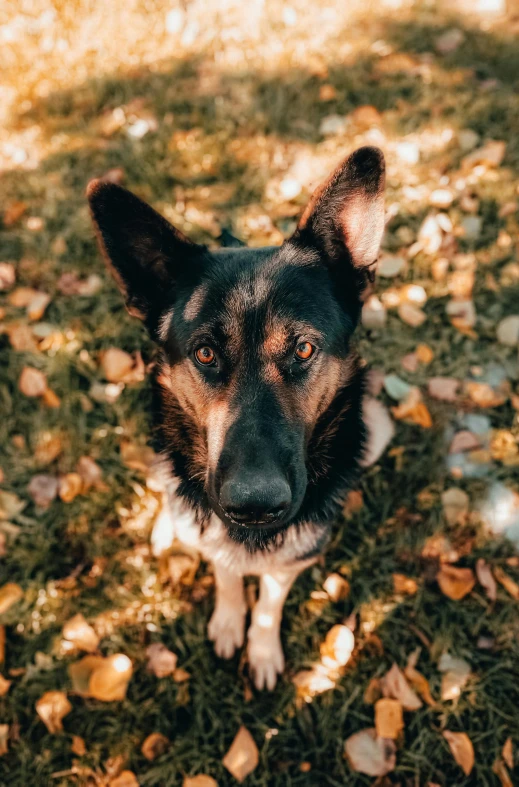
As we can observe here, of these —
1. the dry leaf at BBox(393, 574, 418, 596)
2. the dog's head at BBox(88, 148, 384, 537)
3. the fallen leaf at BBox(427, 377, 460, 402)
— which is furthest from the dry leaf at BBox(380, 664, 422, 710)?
the fallen leaf at BBox(427, 377, 460, 402)

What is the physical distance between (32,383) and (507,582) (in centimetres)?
Answer: 303

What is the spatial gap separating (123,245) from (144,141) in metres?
2.80

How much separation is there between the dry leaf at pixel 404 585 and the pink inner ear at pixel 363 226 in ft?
5.87

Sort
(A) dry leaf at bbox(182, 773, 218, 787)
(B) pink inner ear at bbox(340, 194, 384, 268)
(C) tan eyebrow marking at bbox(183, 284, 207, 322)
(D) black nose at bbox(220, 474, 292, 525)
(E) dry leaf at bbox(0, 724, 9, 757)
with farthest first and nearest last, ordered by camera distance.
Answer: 1. (E) dry leaf at bbox(0, 724, 9, 757)
2. (A) dry leaf at bbox(182, 773, 218, 787)
3. (C) tan eyebrow marking at bbox(183, 284, 207, 322)
4. (B) pink inner ear at bbox(340, 194, 384, 268)
5. (D) black nose at bbox(220, 474, 292, 525)

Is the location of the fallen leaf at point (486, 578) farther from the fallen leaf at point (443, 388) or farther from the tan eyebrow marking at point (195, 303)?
the tan eyebrow marking at point (195, 303)

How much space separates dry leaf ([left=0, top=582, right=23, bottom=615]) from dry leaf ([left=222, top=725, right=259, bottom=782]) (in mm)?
1363

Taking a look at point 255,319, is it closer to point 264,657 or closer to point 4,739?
point 264,657

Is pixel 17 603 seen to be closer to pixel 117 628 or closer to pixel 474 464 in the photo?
pixel 117 628

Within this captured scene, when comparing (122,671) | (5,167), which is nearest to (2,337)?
(5,167)

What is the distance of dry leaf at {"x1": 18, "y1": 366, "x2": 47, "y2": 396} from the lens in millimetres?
3699

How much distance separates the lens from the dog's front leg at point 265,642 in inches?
113

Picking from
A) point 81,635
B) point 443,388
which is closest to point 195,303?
point 81,635

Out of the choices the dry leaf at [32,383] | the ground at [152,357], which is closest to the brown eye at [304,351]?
the ground at [152,357]

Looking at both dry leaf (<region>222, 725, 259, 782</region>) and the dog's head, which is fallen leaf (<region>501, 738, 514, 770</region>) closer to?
dry leaf (<region>222, 725, 259, 782</region>)
